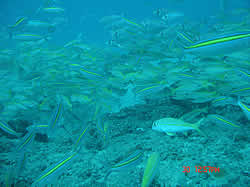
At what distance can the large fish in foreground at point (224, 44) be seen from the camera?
1.38 meters

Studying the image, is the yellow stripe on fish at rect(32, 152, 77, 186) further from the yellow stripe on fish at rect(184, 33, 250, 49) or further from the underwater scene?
the yellow stripe on fish at rect(184, 33, 250, 49)

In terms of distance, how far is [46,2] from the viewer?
9.22m

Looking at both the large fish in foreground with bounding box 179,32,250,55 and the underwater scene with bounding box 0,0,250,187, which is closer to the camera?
the large fish in foreground with bounding box 179,32,250,55

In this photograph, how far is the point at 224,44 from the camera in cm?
142

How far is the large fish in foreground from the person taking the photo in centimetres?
138

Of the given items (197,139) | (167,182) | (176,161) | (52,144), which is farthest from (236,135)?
(52,144)
